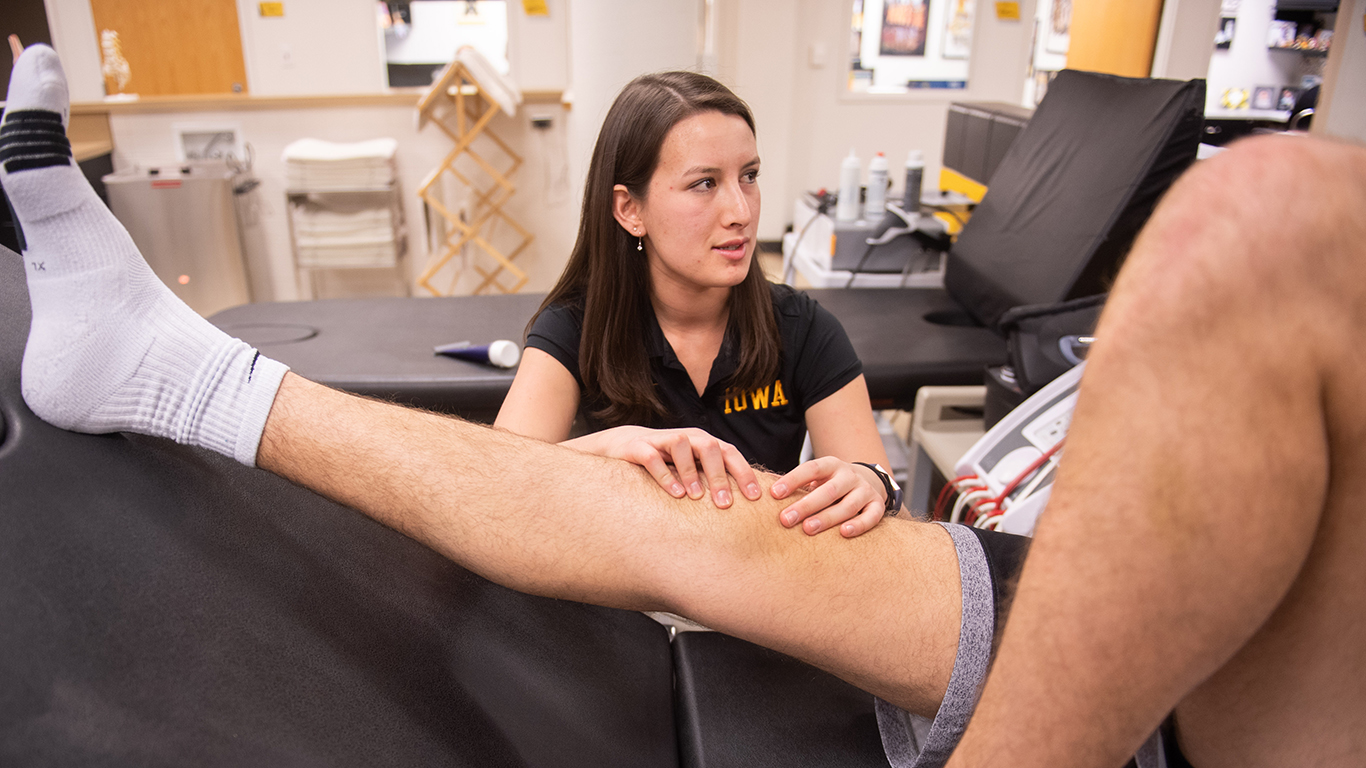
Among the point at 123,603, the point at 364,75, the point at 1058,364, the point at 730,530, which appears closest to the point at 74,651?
the point at 123,603

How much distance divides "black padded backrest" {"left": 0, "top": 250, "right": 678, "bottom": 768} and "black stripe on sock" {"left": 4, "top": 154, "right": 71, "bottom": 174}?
0.60ft

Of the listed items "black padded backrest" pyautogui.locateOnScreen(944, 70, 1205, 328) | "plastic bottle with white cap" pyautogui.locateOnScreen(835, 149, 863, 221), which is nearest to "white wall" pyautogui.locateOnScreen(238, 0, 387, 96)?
"plastic bottle with white cap" pyautogui.locateOnScreen(835, 149, 863, 221)

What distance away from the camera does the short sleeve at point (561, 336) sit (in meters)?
1.26

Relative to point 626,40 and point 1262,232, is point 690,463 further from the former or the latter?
point 626,40

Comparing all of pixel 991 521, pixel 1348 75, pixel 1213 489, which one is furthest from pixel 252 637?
pixel 1348 75

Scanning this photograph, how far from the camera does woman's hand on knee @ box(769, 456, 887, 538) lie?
841mm

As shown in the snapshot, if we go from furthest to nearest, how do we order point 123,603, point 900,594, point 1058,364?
point 1058,364 → point 900,594 → point 123,603

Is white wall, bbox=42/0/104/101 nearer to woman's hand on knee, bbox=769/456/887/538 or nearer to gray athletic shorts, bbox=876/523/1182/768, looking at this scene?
woman's hand on knee, bbox=769/456/887/538

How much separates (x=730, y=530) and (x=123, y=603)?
52cm

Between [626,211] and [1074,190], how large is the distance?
44.2 inches

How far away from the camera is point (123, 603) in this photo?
2.14 feet

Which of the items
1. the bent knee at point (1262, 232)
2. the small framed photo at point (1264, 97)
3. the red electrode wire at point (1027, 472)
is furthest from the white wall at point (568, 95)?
the bent knee at point (1262, 232)

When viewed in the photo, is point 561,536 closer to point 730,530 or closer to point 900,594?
point 730,530

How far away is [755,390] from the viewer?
130 centimetres
